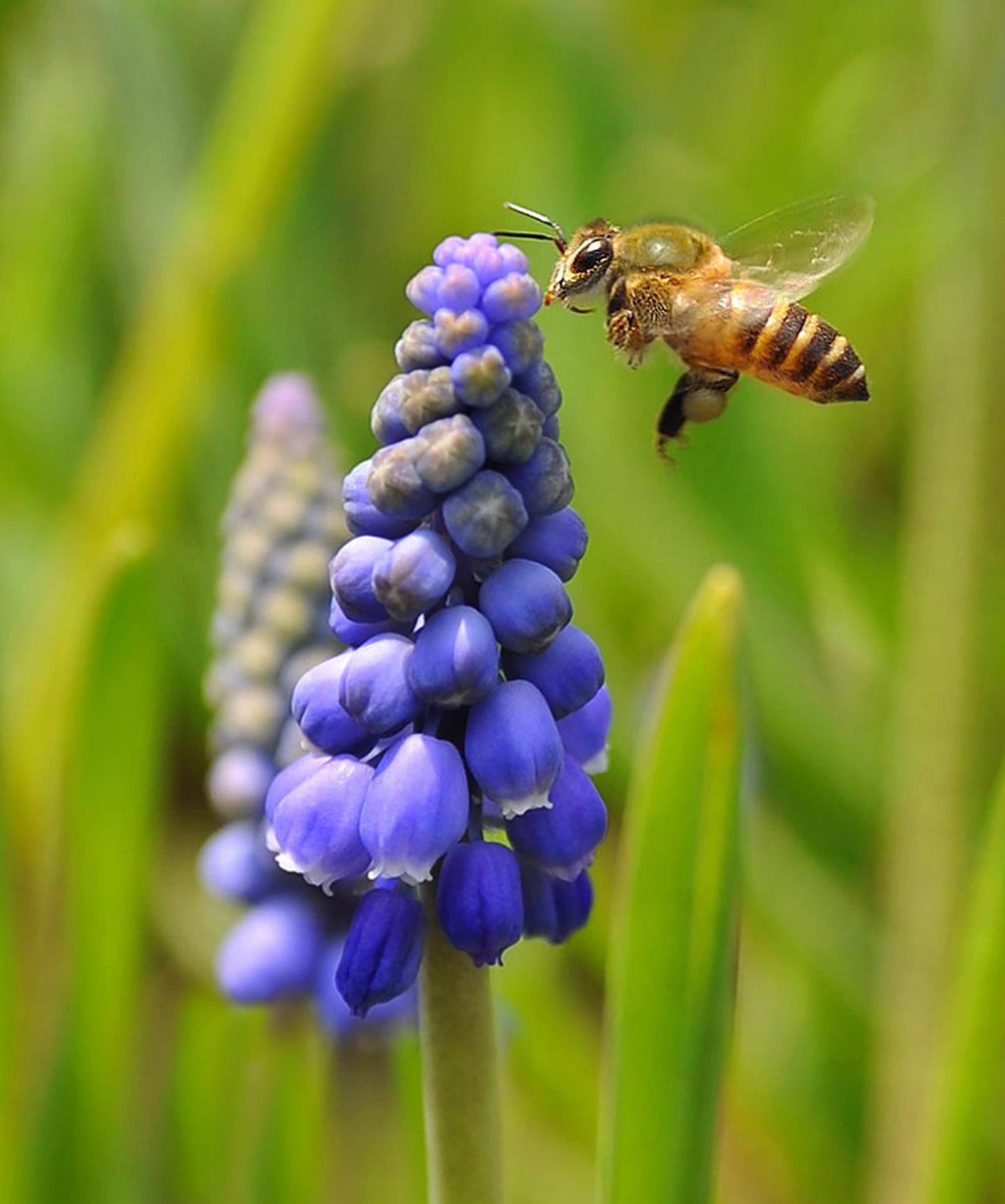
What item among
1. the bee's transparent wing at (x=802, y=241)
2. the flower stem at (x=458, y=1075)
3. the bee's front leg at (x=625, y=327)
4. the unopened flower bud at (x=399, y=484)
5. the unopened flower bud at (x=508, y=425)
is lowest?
the flower stem at (x=458, y=1075)

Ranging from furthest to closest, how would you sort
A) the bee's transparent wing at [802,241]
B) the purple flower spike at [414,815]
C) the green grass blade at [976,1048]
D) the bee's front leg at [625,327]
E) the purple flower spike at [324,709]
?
the bee's transparent wing at [802,241] → the bee's front leg at [625,327] → the green grass blade at [976,1048] → the purple flower spike at [324,709] → the purple flower spike at [414,815]

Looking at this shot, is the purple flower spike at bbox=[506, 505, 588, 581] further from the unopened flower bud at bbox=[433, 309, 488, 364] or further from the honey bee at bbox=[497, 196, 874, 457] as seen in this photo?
the honey bee at bbox=[497, 196, 874, 457]

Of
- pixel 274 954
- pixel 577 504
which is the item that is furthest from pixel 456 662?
pixel 577 504

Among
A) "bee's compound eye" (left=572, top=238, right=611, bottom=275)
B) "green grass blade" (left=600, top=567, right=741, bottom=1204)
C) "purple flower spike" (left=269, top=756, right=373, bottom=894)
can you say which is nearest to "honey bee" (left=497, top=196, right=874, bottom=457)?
"bee's compound eye" (left=572, top=238, right=611, bottom=275)

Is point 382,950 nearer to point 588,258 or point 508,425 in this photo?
point 508,425

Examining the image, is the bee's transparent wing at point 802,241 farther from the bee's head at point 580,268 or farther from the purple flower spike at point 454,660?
the purple flower spike at point 454,660

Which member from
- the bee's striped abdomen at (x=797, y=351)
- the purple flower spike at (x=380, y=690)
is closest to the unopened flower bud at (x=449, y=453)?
the purple flower spike at (x=380, y=690)
